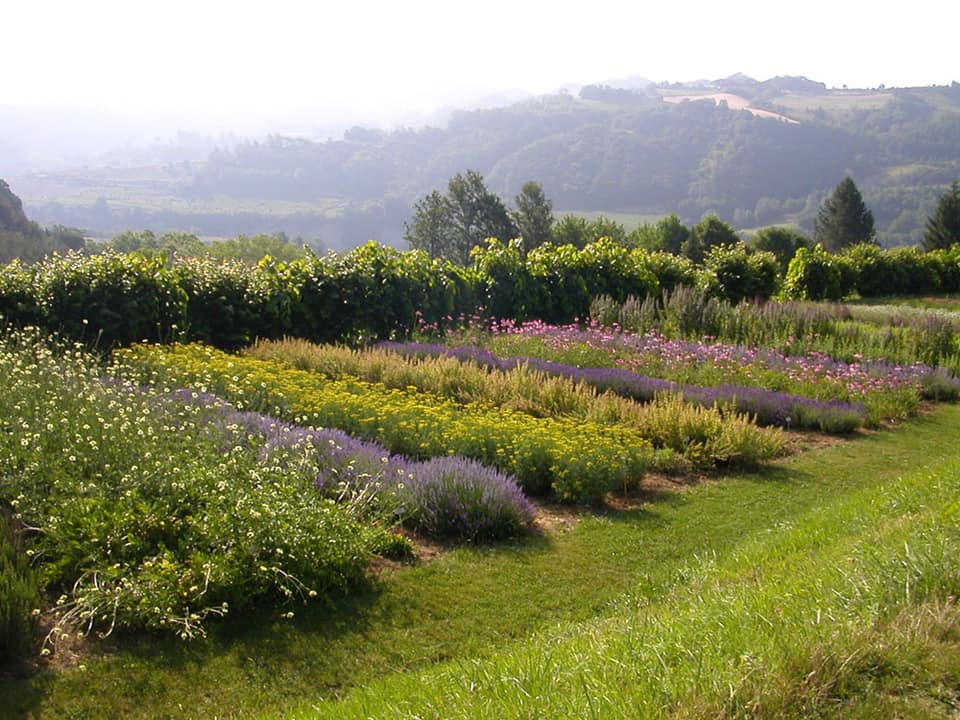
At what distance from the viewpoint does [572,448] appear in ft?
22.0

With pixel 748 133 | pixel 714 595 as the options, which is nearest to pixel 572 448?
pixel 714 595

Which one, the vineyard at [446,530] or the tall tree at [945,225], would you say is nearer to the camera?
the vineyard at [446,530]

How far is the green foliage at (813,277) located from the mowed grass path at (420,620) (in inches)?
856

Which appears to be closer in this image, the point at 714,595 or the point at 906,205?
the point at 714,595

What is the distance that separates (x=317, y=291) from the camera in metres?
13.1

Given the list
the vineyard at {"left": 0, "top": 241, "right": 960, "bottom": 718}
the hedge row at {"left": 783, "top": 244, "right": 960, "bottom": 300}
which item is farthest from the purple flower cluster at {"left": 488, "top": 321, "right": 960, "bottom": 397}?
the hedge row at {"left": 783, "top": 244, "right": 960, "bottom": 300}

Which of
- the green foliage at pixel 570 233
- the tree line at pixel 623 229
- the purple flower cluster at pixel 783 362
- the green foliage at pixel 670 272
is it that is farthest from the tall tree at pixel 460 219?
the purple flower cluster at pixel 783 362

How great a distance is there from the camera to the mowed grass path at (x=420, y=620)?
11.5 feet

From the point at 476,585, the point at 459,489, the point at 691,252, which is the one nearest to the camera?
the point at 476,585

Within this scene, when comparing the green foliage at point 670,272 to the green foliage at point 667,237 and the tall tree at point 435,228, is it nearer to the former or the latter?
the green foliage at point 667,237

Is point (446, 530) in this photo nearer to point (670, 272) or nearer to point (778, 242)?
point (670, 272)

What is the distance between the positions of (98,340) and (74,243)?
127ft

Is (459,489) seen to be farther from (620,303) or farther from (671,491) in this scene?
(620,303)

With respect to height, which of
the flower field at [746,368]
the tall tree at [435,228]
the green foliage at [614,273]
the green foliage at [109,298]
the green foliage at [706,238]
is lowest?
the tall tree at [435,228]
